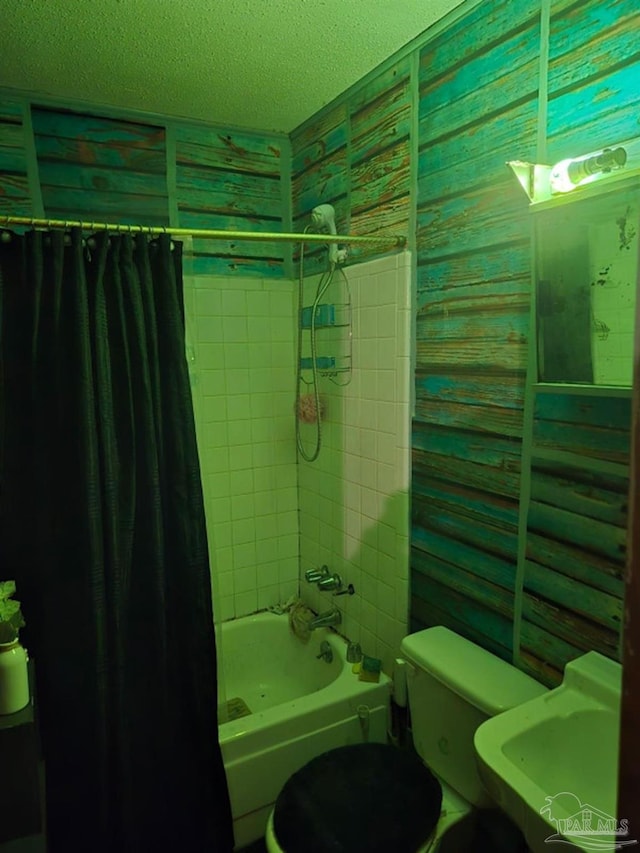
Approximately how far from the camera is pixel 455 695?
1.47 metres

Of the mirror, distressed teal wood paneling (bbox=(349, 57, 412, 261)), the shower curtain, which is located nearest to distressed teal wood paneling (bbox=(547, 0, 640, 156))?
the mirror

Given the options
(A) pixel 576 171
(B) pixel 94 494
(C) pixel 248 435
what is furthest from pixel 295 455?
(A) pixel 576 171

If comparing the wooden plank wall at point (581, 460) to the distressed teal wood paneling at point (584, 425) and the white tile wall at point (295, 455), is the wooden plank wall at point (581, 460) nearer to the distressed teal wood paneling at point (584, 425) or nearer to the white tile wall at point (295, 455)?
Result: the distressed teal wood paneling at point (584, 425)

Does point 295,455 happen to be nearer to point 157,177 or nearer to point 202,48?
point 157,177

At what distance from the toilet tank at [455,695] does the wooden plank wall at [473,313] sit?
0.35ft

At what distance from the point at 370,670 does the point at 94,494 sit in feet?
4.01

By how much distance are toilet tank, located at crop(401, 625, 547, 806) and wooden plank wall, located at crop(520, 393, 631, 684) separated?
0.11 meters

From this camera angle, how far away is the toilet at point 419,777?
1337 mm

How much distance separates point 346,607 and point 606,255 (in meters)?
1.71

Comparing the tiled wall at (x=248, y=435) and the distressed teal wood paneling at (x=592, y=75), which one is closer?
the distressed teal wood paneling at (x=592, y=75)

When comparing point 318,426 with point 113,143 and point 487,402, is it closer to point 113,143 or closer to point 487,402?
point 487,402

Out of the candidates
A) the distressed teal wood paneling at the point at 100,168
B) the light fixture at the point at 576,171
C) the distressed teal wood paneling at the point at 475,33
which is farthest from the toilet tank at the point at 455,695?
the distressed teal wood paneling at the point at 100,168

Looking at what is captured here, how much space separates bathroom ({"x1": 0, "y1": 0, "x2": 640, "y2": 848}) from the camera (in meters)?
1.32

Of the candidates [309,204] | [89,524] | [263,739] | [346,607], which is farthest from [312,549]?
[309,204]
